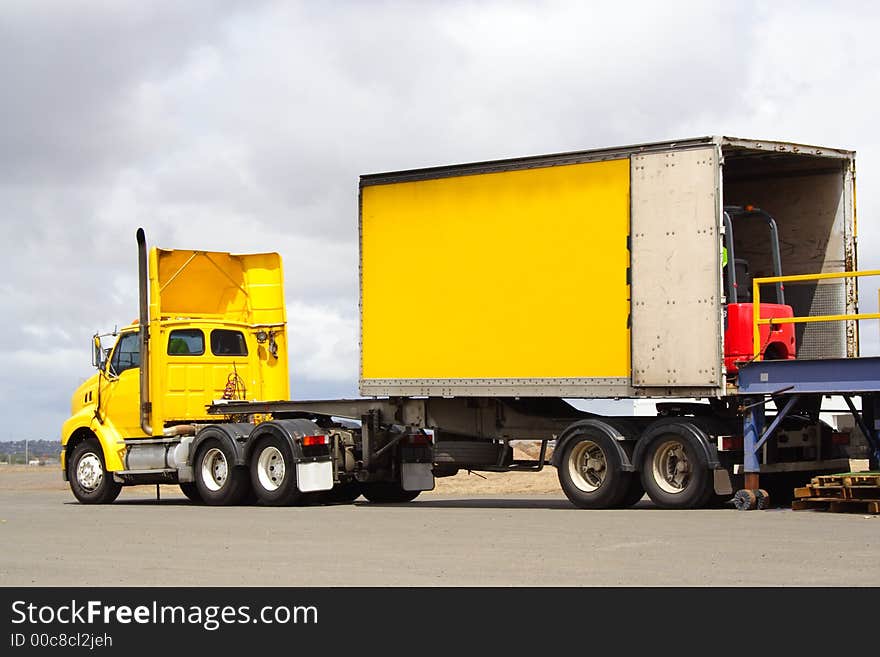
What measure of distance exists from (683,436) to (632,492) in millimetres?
1329

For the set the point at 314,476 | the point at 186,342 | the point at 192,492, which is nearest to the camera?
the point at 314,476

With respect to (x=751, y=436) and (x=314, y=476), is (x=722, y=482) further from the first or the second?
(x=314, y=476)

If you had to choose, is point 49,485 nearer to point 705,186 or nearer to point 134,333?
point 134,333

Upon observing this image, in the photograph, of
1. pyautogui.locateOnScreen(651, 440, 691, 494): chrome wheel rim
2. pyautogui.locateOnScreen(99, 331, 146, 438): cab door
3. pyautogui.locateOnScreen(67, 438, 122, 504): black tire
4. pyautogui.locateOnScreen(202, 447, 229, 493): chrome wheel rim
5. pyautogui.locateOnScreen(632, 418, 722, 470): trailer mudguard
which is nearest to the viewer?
pyautogui.locateOnScreen(632, 418, 722, 470): trailer mudguard

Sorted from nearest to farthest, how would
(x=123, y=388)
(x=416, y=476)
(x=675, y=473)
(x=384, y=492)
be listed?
1. (x=675, y=473)
2. (x=416, y=476)
3. (x=384, y=492)
4. (x=123, y=388)

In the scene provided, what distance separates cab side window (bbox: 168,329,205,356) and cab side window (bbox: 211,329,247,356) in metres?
0.21

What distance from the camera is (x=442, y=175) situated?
72.8 feet

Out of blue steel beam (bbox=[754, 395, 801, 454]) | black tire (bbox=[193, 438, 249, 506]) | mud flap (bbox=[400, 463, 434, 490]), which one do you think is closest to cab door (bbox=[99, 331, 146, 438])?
black tire (bbox=[193, 438, 249, 506])

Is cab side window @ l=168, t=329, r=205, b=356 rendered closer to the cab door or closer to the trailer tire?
the cab door

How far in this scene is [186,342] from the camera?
25.7 meters

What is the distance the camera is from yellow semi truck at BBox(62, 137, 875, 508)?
20016 mm

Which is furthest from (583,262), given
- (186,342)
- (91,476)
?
(91,476)

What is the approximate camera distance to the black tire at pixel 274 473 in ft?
76.4

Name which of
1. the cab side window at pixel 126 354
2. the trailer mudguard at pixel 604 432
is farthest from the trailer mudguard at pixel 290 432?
the trailer mudguard at pixel 604 432
